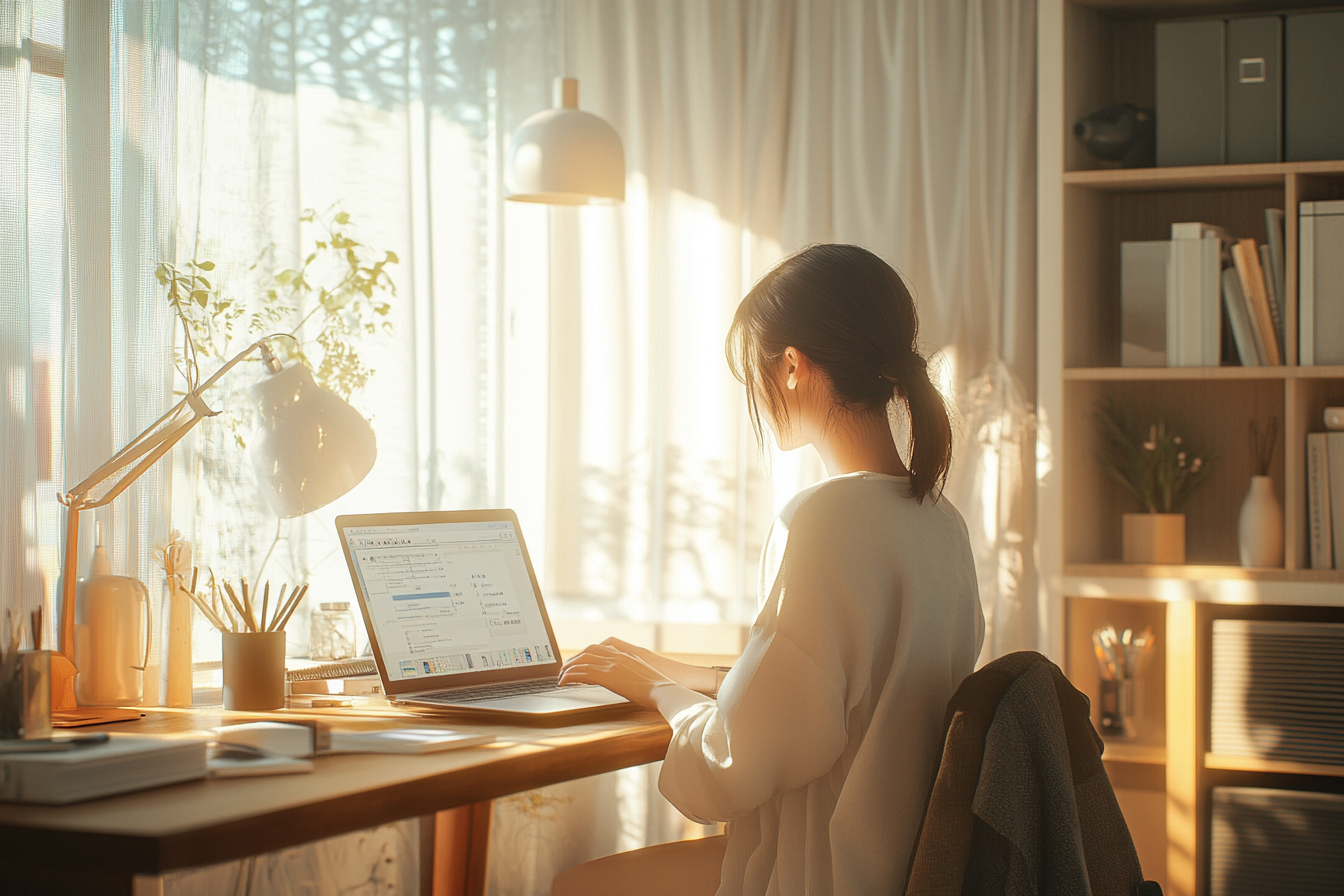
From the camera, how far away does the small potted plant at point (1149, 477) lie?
102 inches

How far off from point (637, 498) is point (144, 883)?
1.36 m

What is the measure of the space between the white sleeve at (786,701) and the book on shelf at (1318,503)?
154 centimetres

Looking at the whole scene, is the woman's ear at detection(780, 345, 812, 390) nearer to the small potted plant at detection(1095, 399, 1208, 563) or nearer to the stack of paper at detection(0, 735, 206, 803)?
the stack of paper at detection(0, 735, 206, 803)

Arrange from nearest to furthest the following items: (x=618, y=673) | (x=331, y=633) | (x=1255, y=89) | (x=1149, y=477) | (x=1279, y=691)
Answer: (x=618, y=673), (x=331, y=633), (x=1279, y=691), (x=1255, y=89), (x=1149, y=477)

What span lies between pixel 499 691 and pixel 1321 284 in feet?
5.68

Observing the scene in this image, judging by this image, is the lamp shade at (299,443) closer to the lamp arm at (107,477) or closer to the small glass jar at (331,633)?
the lamp arm at (107,477)

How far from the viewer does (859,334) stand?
1.43 metres

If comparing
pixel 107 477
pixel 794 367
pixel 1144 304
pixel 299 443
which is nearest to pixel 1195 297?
pixel 1144 304

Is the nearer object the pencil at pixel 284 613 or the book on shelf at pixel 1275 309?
the pencil at pixel 284 613

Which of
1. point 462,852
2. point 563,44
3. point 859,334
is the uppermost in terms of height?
point 563,44

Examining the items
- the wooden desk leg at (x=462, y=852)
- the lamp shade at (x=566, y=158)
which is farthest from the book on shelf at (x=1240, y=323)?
the wooden desk leg at (x=462, y=852)

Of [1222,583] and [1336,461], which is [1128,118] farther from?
[1222,583]

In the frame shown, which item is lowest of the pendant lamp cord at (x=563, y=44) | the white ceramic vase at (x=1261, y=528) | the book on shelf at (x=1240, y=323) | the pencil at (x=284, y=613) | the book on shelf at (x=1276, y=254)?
the pencil at (x=284, y=613)

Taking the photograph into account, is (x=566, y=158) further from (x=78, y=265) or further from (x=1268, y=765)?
(x=1268, y=765)
